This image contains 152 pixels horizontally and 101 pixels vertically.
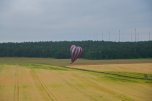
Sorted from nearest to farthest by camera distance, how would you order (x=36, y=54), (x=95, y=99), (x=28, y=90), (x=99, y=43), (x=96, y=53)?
1. (x=95, y=99)
2. (x=28, y=90)
3. (x=96, y=53)
4. (x=36, y=54)
5. (x=99, y=43)

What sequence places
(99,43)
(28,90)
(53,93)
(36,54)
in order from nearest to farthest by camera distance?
(53,93), (28,90), (36,54), (99,43)

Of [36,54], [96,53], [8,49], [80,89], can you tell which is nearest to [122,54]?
[96,53]

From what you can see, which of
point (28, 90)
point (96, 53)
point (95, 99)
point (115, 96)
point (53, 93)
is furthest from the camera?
point (96, 53)

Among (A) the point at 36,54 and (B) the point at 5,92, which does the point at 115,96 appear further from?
(A) the point at 36,54

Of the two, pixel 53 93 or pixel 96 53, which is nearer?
pixel 53 93

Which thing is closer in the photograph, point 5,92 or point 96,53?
point 5,92

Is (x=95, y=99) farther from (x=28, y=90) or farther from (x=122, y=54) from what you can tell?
(x=122, y=54)

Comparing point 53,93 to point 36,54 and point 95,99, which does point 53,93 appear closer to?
point 95,99

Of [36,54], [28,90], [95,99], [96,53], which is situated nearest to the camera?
[95,99]
